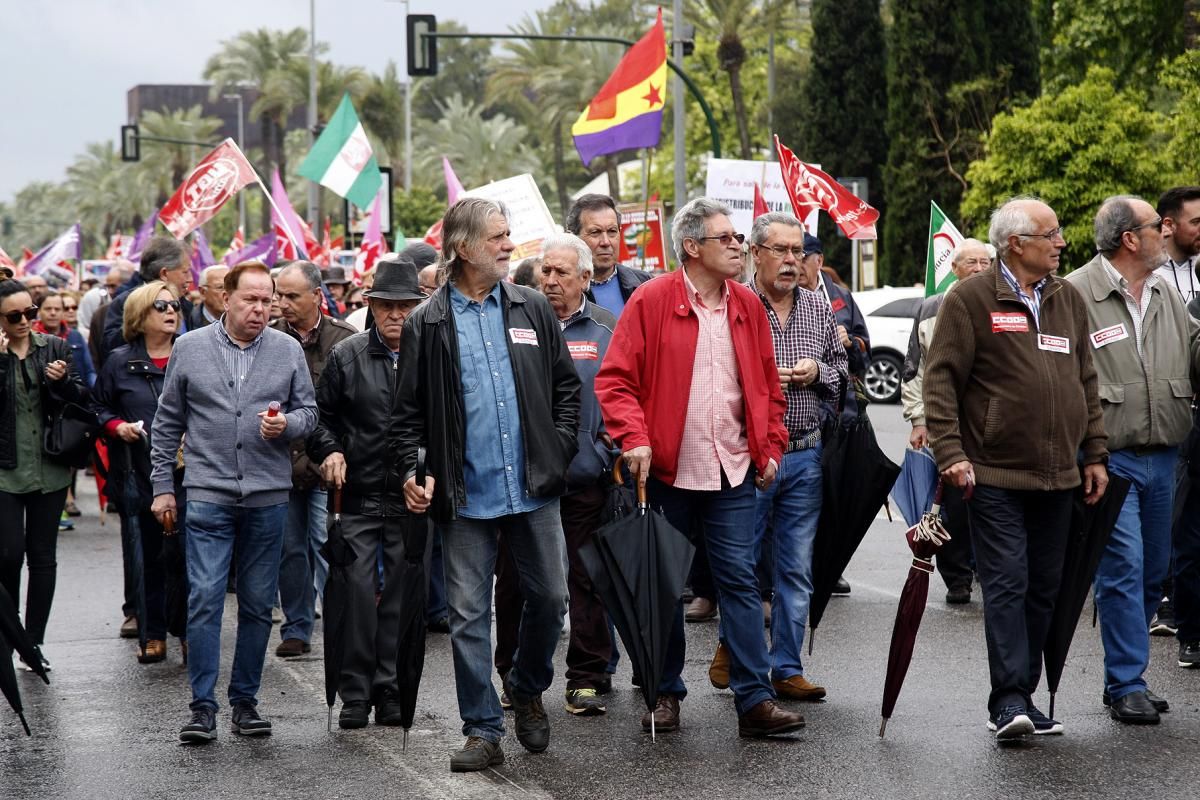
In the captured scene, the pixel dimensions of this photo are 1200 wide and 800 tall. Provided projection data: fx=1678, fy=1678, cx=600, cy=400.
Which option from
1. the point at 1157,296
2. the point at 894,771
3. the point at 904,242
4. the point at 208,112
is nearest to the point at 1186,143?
the point at 904,242

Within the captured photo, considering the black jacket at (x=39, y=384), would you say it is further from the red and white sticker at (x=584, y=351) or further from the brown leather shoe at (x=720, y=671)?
the brown leather shoe at (x=720, y=671)

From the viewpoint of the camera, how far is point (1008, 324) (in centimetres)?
639

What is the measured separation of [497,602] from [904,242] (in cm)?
3413

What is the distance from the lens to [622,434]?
6.39 m

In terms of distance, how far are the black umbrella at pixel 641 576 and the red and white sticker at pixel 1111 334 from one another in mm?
1959

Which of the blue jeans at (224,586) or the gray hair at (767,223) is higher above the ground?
the gray hair at (767,223)

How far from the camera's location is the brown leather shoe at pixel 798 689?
23.4 ft

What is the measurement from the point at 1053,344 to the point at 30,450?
5004mm

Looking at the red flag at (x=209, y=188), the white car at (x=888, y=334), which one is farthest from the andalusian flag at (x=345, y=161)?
the white car at (x=888, y=334)

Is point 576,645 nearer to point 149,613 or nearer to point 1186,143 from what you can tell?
point 149,613

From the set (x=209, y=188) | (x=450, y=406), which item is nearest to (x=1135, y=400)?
(x=450, y=406)

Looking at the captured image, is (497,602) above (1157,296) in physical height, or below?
below

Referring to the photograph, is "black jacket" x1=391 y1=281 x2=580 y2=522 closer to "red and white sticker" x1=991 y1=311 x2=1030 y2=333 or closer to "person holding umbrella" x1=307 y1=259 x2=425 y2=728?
"person holding umbrella" x1=307 y1=259 x2=425 y2=728

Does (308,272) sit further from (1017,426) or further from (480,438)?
(1017,426)
